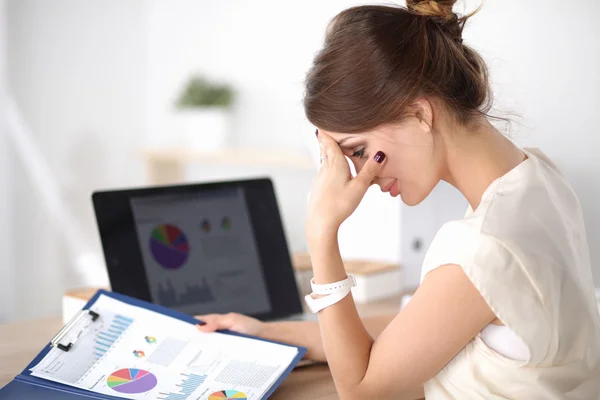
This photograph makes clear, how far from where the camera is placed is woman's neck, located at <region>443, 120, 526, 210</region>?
3.41ft

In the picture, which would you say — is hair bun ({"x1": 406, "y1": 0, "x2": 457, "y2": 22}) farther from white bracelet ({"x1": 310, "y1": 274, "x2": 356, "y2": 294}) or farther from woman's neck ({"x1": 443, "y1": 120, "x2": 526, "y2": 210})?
white bracelet ({"x1": 310, "y1": 274, "x2": 356, "y2": 294})

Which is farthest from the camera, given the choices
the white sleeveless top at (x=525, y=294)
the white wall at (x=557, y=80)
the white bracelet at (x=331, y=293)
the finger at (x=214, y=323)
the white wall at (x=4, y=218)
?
the white wall at (x=4, y=218)

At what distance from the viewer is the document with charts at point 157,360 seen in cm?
102

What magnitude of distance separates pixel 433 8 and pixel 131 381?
681 millimetres

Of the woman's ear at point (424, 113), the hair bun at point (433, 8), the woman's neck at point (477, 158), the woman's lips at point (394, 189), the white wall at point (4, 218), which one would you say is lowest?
the white wall at point (4, 218)

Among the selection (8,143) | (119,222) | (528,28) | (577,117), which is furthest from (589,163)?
(8,143)

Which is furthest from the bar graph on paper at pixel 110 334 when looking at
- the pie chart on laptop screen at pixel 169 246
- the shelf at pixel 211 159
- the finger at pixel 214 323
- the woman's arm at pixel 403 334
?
the shelf at pixel 211 159

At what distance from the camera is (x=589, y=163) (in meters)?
1.71

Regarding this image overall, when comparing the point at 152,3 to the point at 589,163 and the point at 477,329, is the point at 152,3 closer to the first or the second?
the point at 589,163

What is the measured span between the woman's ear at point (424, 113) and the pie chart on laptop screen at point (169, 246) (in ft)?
1.88

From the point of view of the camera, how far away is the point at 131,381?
104 centimetres

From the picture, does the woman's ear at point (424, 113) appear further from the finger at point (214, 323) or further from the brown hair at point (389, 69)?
the finger at point (214, 323)

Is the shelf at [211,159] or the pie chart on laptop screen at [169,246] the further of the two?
the shelf at [211,159]

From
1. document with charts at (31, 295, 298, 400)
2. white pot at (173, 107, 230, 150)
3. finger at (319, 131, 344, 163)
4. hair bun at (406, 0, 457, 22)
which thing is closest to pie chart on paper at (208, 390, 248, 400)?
document with charts at (31, 295, 298, 400)
